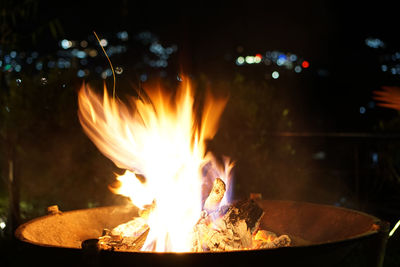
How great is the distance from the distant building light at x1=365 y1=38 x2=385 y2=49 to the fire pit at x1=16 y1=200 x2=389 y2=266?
34.3 feet

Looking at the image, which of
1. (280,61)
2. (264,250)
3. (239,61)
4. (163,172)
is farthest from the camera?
(280,61)

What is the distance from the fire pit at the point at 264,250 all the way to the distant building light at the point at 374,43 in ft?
34.3

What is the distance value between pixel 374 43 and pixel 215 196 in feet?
38.2

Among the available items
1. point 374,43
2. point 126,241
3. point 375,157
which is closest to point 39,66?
point 126,241

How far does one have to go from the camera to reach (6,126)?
4.88m

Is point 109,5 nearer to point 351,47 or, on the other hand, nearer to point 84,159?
point 84,159

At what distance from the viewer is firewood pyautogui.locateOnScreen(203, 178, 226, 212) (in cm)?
274

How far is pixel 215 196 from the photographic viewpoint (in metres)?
2.77

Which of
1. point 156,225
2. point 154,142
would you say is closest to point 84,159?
point 154,142

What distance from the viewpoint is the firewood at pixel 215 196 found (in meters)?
2.74

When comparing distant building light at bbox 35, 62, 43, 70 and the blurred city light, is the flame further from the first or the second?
the blurred city light

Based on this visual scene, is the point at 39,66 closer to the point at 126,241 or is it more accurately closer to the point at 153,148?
the point at 153,148

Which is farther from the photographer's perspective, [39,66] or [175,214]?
[39,66]

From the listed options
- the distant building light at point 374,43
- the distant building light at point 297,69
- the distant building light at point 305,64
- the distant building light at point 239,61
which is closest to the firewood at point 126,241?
the distant building light at point 239,61
